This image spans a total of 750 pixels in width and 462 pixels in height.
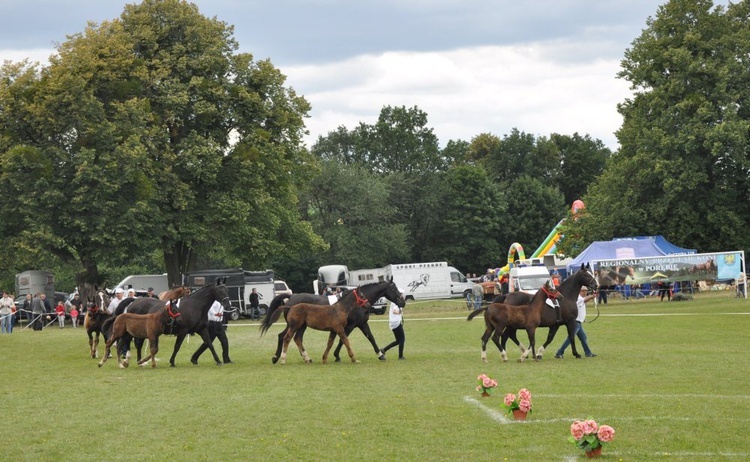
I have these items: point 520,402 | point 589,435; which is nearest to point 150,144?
point 520,402

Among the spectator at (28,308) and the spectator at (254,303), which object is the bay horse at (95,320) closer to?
the spectator at (254,303)

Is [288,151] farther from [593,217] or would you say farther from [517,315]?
[517,315]

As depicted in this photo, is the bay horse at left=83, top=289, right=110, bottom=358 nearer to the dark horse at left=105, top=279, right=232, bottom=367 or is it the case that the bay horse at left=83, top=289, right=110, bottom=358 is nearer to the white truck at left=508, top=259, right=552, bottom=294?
A: the dark horse at left=105, top=279, right=232, bottom=367

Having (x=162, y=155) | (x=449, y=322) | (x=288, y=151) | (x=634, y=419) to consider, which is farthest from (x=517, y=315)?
(x=288, y=151)

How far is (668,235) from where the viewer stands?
185ft

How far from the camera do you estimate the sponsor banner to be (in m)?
49.0

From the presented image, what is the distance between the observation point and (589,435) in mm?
9617

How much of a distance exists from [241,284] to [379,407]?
3902 cm

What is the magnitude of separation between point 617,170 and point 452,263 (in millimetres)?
34526

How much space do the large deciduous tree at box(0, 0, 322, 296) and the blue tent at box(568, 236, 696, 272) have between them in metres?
18.5

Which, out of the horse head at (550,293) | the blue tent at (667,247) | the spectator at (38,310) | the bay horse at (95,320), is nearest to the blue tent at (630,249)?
the blue tent at (667,247)

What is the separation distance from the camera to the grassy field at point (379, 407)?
35.0 feet

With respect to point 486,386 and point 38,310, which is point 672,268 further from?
point 486,386

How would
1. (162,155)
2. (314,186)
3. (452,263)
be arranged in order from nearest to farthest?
(162,155)
(314,186)
(452,263)
